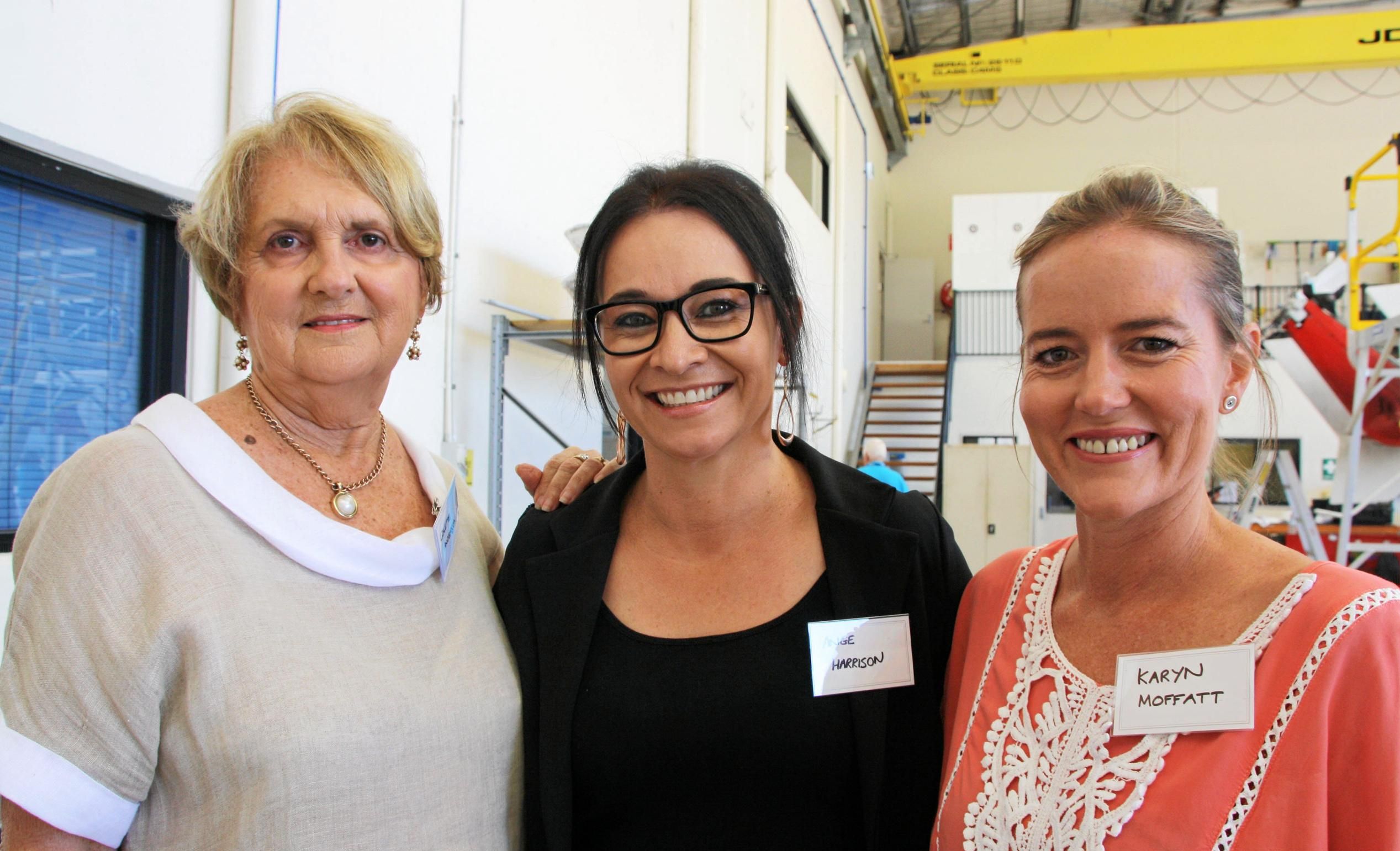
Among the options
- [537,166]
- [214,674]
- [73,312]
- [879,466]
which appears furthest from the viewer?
[879,466]

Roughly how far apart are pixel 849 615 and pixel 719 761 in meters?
0.28

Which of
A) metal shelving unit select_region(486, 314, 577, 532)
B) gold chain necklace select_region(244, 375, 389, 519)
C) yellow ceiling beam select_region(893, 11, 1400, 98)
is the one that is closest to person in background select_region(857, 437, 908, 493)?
metal shelving unit select_region(486, 314, 577, 532)

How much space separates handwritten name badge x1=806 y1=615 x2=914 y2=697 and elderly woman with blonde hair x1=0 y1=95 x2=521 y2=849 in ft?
1.55

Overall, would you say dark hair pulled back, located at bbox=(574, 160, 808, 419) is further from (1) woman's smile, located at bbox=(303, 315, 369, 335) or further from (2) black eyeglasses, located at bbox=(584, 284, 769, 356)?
(1) woman's smile, located at bbox=(303, 315, 369, 335)

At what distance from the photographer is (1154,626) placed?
44.6 inches

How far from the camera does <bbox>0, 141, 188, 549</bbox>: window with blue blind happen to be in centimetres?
185

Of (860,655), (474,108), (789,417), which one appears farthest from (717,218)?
(474,108)

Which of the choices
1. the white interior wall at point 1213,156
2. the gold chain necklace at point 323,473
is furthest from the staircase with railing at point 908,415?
the gold chain necklace at point 323,473

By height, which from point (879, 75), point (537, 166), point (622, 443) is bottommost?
point (622, 443)

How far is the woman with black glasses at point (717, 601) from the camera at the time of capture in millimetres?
1314

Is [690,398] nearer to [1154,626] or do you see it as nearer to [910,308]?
[1154,626]

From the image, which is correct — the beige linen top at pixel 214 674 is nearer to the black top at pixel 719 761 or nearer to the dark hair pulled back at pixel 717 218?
the black top at pixel 719 761

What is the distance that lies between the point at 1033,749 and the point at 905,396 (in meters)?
12.6

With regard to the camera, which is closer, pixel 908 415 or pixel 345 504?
pixel 345 504
